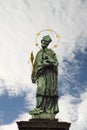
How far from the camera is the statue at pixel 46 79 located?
2062 centimetres

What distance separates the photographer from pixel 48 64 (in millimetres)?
21141

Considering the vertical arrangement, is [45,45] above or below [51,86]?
above

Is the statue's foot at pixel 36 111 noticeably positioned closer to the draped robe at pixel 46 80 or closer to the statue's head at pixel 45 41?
the draped robe at pixel 46 80

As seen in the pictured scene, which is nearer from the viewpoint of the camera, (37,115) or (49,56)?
(37,115)

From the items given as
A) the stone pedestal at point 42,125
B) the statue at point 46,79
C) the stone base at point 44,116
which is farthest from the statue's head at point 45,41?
the stone pedestal at point 42,125

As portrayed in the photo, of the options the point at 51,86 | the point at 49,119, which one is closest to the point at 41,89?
the point at 51,86

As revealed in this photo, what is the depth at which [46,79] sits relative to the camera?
21.2 meters

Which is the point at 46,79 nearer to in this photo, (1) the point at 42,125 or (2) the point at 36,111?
(2) the point at 36,111

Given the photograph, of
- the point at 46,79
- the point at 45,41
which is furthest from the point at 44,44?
the point at 46,79

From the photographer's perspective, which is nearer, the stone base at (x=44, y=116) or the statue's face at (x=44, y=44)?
the stone base at (x=44, y=116)

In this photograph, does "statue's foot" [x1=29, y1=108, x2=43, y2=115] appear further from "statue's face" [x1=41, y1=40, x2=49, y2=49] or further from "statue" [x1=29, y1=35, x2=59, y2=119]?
"statue's face" [x1=41, y1=40, x2=49, y2=49]

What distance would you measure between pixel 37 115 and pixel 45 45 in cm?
369

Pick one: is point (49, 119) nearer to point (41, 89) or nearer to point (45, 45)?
point (41, 89)

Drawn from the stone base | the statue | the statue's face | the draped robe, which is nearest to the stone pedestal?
the stone base
